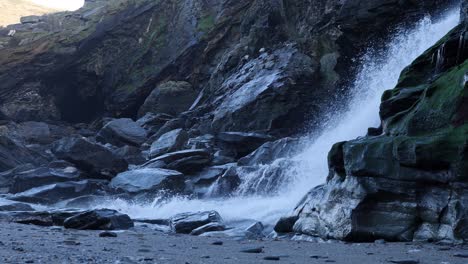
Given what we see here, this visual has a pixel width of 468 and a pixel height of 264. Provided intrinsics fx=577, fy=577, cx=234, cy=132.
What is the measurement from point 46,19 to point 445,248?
71272 mm

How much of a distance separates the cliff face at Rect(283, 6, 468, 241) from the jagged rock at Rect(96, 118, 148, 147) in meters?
29.1

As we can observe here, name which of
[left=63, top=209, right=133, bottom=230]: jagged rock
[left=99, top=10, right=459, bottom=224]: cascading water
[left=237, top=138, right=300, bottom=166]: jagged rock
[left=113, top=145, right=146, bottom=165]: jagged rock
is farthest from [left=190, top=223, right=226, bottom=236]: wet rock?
[left=113, top=145, right=146, bottom=165]: jagged rock

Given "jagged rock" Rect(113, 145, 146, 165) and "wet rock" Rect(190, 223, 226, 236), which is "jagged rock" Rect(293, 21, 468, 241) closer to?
"wet rock" Rect(190, 223, 226, 236)

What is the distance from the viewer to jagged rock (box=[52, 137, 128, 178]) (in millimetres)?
28109

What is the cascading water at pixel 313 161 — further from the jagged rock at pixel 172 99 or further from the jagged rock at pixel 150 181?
the jagged rock at pixel 172 99

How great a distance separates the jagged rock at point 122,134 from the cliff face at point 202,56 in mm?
4669

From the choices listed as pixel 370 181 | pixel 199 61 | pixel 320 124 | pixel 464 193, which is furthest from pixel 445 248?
pixel 199 61

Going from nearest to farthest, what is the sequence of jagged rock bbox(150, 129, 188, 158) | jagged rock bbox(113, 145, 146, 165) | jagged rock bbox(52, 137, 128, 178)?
jagged rock bbox(52, 137, 128, 178)
jagged rock bbox(150, 129, 188, 158)
jagged rock bbox(113, 145, 146, 165)

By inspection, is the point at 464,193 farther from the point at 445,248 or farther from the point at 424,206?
the point at 445,248

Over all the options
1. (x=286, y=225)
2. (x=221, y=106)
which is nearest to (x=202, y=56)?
(x=221, y=106)

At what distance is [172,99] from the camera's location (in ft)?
165

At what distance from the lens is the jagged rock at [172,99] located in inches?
1970

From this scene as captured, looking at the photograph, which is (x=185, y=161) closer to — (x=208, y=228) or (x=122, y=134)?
(x=208, y=228)

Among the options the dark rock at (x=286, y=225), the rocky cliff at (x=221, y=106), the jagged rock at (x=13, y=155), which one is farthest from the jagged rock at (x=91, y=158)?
the dark rock at (x=286, y=225)
